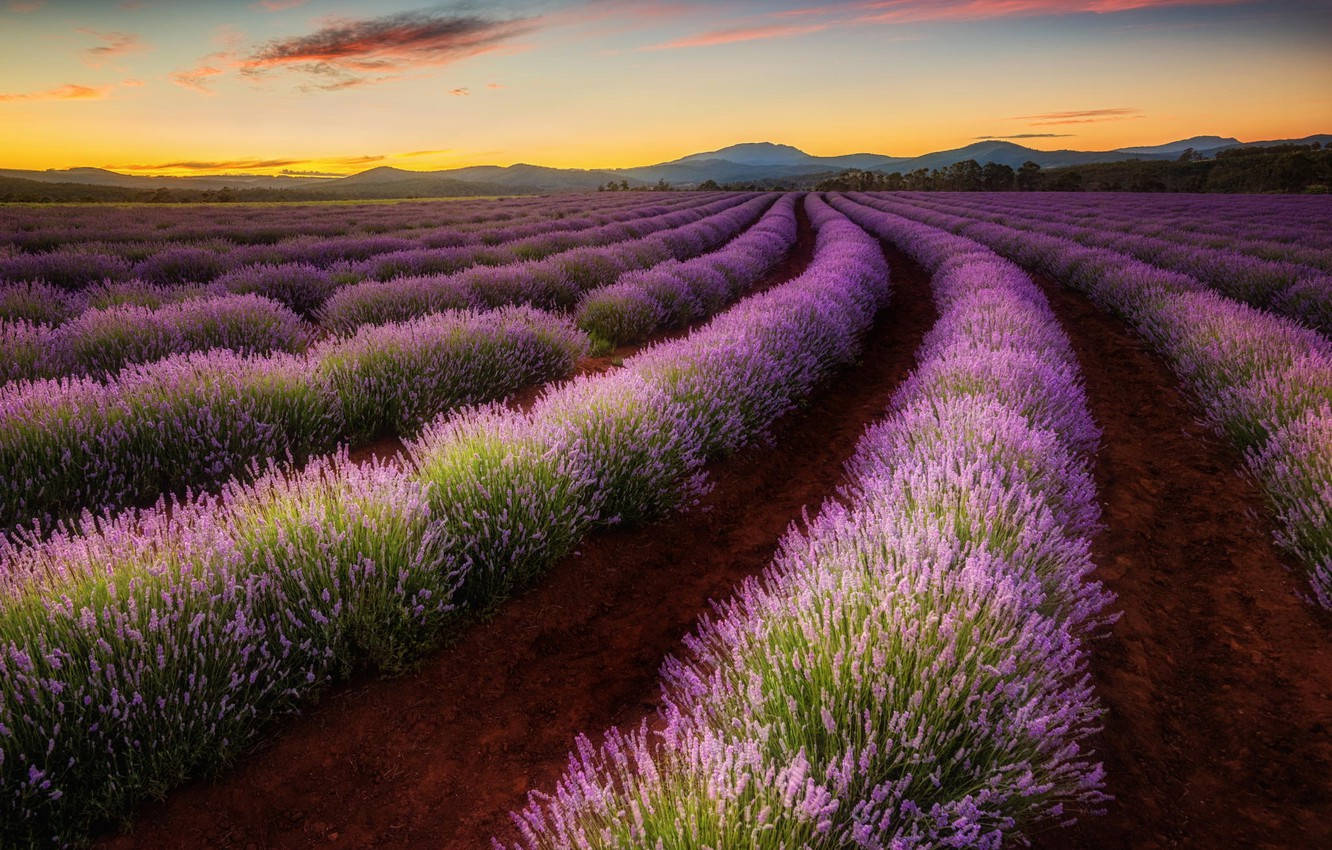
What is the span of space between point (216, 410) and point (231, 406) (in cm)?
9

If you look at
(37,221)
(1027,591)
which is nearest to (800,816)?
(1027,591)

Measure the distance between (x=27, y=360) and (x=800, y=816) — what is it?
610 cm

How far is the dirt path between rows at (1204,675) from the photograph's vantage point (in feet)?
6.46

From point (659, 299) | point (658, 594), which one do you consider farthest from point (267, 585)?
point (659, 299)

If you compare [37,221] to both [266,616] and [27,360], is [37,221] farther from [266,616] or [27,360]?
[266,616]

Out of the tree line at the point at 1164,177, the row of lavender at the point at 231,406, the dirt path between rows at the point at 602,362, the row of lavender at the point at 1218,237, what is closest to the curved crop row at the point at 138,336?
the row of lavender at the point at 231,406

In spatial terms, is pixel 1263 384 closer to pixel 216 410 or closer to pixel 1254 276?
pixel 1254 276

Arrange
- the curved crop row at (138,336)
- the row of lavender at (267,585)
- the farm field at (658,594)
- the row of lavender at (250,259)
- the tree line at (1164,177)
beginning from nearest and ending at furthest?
the farm field at (658,594), the row of lavender at (267,585), the curved crop row at (138,336), the row of lavender at (250,259), the tree line at (1164,177)

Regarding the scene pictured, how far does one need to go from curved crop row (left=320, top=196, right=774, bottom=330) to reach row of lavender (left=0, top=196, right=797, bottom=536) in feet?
5.15

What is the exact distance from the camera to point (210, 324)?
5.77 m

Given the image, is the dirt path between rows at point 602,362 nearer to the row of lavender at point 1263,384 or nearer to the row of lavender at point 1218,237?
the row of lavender at point 1263,384

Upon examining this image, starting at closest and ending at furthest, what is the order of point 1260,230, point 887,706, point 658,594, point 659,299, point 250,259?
point 887,706 < point 658,594 < point 659,299 < point 250,259 < point 1260,230

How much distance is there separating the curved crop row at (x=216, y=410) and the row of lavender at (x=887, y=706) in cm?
221

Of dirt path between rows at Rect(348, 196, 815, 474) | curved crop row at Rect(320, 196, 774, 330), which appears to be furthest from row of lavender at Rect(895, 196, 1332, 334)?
curved crop row at Rect(320, 196, 774, 330)
